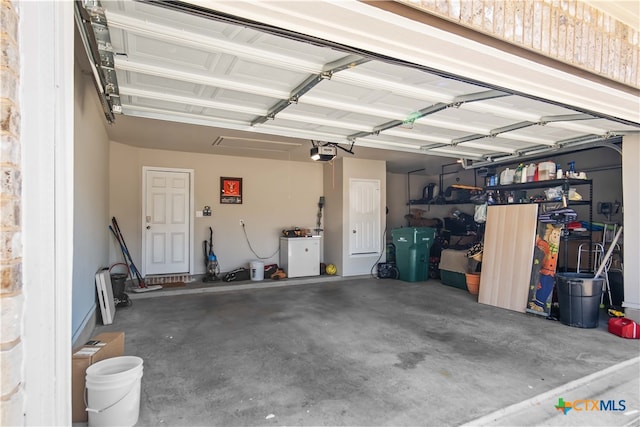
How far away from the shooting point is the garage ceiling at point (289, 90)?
2.10 m

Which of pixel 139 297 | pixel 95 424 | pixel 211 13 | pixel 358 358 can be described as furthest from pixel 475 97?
pixel 139 297

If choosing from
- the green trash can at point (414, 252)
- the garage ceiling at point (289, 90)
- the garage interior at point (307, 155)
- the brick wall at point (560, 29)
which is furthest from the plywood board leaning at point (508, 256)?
the brick wall at point (560, 29)

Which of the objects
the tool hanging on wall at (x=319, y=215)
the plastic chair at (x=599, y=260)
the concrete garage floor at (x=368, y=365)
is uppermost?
the tool hanging on wall at (x=319, y=215)

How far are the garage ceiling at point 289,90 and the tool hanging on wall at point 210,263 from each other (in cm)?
274

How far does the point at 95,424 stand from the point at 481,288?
5271 millimetres

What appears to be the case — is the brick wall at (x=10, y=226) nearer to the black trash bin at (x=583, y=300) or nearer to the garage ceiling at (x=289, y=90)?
the garage ceiling at (x=289, y=90)

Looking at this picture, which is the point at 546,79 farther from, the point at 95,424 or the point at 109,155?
the point at 109,155

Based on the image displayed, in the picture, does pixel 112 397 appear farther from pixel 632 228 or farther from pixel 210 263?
pixel 632 228

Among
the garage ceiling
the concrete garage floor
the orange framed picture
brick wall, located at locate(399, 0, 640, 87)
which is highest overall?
brick wall, located at locate(399, 0, 640, 87)

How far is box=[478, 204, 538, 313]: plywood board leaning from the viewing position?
16.4 ft

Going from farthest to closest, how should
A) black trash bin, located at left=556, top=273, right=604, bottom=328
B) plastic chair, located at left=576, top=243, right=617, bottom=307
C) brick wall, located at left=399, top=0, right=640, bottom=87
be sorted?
plastic chair, located at left=576, top=243, right=617, bottom=307, black trash bin, located at left=556, top=273, right=604, bottom=328, brick wall, located at left=399, top=0, right=640, bottom=87

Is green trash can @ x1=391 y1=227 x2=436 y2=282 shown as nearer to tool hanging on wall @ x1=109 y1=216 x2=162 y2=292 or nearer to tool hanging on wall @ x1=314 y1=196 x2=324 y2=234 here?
tool hanging on wall @ x1=314 y1=196 x2=324 y2=234

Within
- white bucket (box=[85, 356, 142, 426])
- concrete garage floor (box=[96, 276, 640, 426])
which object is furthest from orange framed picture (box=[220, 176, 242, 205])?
white bucket (box=[85, 356, 142, 426])

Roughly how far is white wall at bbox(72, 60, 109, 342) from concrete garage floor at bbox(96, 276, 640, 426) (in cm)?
61
